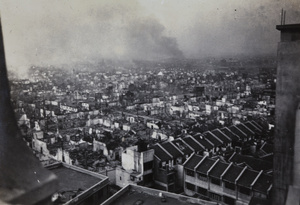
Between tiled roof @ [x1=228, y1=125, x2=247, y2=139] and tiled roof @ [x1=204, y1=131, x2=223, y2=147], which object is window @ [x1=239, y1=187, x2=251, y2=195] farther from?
tiled roof @ [x1=228, y1=125, x2=247, y2=139]

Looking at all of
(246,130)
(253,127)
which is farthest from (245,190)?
(253,127)

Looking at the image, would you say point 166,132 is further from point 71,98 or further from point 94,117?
point 71,98

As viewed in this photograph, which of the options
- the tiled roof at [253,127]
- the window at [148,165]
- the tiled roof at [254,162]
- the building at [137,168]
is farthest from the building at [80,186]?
the tiled roof at [253,127]

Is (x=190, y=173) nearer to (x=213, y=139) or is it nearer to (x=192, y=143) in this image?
(x=192, y=143)

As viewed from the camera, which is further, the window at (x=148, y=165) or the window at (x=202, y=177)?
the window at (x=148, y=165)

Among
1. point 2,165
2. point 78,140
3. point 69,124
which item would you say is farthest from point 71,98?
point 2,165

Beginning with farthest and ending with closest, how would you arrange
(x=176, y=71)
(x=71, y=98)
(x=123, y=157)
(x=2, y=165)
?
1. (x=176, y=71)
2. (x=71, y=98)
3. (x=123, y=157)
4. (x=2, y=165)

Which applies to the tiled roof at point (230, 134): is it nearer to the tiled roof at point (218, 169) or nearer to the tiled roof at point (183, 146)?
the tiled roof at point (183, 146)

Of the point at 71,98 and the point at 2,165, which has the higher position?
the point at 2,165
